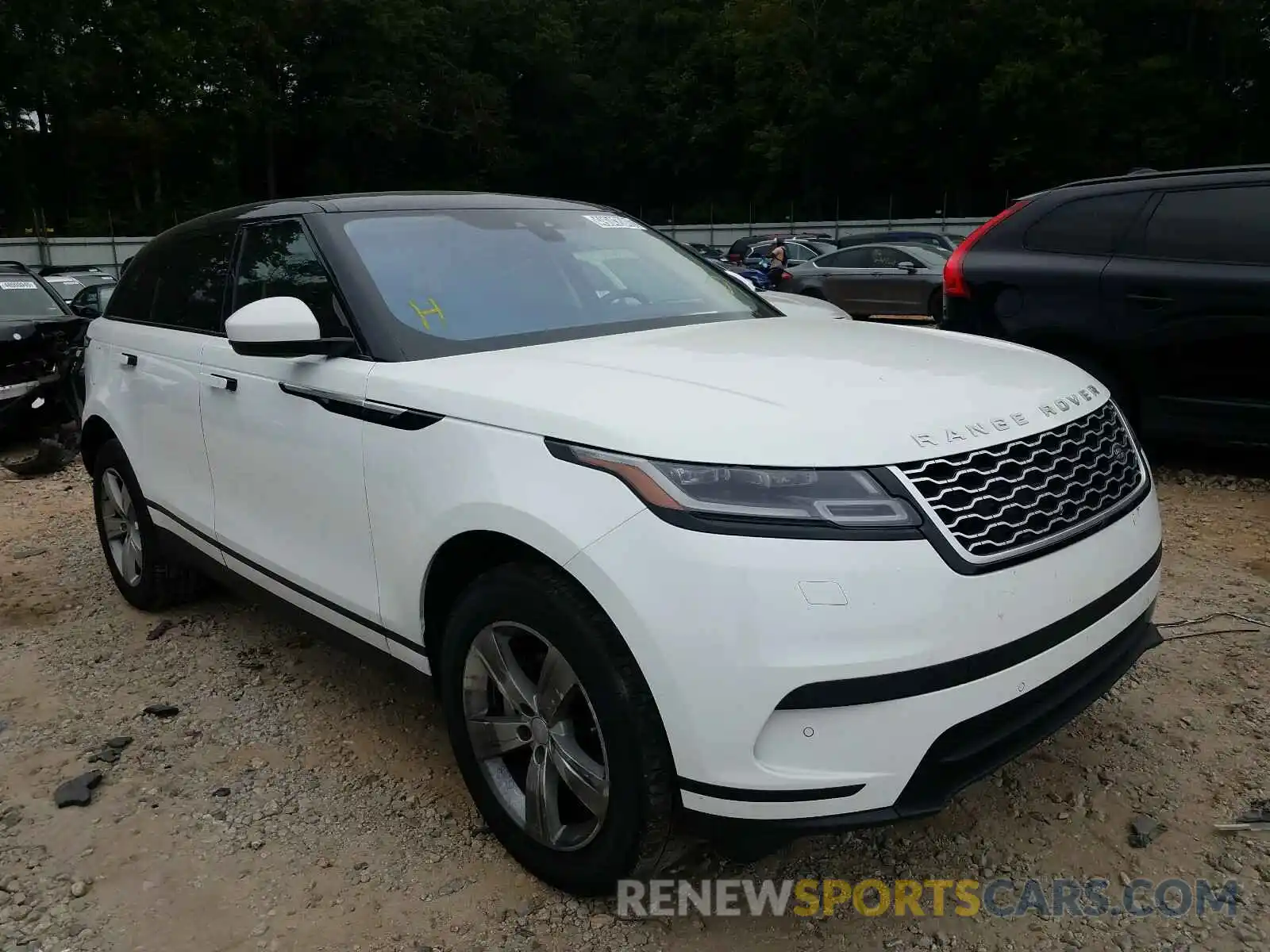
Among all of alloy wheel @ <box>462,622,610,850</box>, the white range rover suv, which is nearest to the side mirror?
the white range rover suv

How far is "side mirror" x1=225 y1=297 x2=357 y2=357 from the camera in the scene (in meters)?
2.73

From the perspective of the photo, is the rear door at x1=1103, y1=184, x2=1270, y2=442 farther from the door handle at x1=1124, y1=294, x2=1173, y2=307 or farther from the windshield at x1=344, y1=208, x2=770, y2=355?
the windshield at x1=344, y1=208, x2=770, y2=355

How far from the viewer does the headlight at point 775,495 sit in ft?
6.46

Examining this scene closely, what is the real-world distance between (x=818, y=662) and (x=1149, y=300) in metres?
4.49

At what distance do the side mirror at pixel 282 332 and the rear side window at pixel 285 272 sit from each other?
0.11 metres

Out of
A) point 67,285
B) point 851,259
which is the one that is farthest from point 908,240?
point 67,285

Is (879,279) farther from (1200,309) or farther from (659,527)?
(659,527)

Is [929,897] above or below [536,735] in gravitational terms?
below

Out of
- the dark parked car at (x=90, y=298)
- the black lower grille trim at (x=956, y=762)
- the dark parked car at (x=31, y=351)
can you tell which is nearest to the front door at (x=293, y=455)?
the black lower grille trim at (x=956, y=762)

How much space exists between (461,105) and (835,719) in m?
52.4

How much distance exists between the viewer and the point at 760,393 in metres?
2.25

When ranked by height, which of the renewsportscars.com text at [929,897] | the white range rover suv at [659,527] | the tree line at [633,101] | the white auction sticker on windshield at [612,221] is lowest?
the renewsportscars.com text at [929,897]

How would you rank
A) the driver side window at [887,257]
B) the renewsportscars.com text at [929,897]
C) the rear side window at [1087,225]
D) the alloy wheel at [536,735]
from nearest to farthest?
1. the alloy wheel at [536,735]
2. the renewsportscars.com text at [929,897]
3. the rear side window at [1087,225]
4. the driver side window at [887,257]

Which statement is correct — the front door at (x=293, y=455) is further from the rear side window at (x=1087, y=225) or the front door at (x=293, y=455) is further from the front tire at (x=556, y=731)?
the rear side window at (x=1087, y=225)
